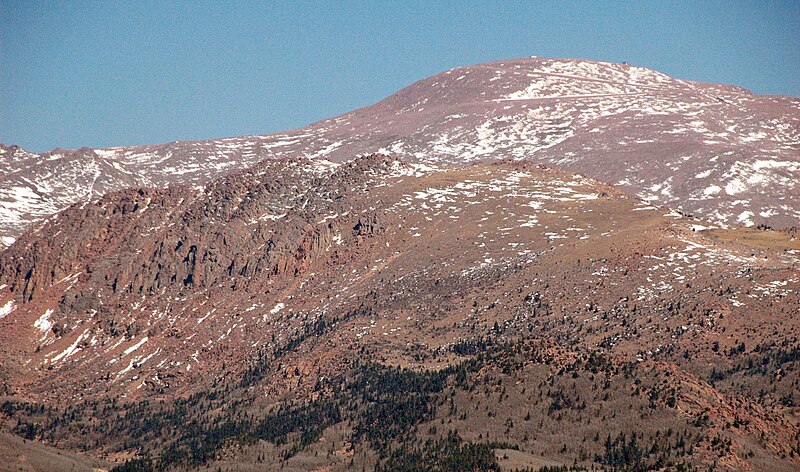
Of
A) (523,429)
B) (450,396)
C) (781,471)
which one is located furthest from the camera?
(450,396)

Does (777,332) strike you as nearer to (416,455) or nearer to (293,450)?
(416,455)

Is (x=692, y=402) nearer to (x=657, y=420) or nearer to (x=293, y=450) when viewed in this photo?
(x=657, y=420)

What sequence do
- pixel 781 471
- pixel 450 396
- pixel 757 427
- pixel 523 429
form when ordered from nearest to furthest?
pixel 781 471, pixel 757 427, pixel 523 429, pixel 450 396

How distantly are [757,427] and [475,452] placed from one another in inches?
1606

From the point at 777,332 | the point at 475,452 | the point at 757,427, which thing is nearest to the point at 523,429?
the point at 475,452

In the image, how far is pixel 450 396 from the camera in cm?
19175

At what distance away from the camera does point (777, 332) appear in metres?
199

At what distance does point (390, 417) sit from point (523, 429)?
29310mm

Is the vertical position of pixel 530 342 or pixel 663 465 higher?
pixel 530 342

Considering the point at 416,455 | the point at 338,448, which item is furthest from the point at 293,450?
the point at 416,455

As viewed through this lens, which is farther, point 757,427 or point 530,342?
point 530,342

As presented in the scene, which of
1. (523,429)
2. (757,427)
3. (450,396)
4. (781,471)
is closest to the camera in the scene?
(781,471)

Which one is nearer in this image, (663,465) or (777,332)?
(663,465)

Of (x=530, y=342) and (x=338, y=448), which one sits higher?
(x=530, y=342)
